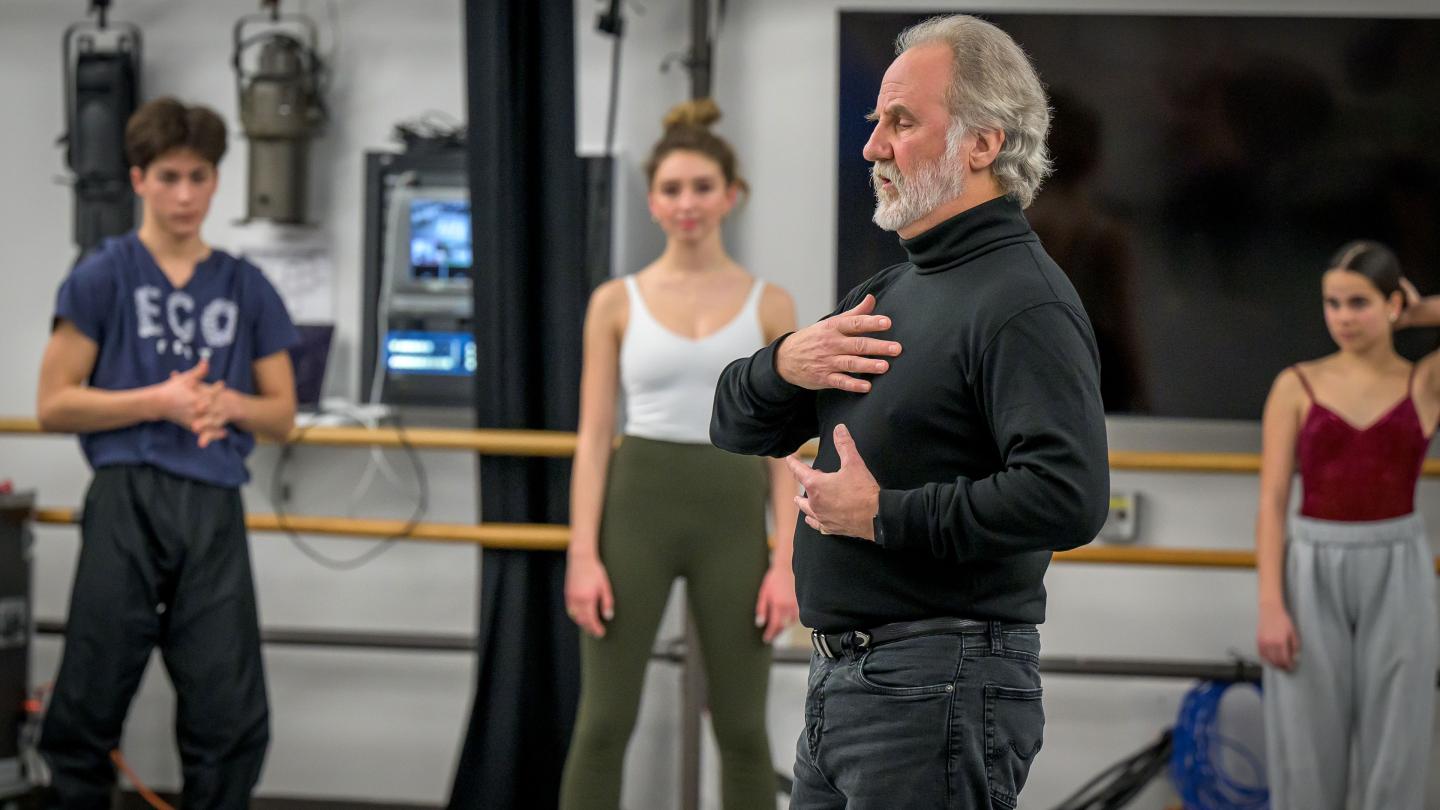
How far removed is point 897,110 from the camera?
141 cm

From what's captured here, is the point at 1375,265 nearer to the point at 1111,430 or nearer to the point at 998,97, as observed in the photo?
the point at 1111,430

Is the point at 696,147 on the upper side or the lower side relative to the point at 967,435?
upper

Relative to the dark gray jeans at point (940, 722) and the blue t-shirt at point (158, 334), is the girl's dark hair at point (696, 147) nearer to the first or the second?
the blue t-shirt at point (158, 334)

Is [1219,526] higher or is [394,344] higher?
[394,344]

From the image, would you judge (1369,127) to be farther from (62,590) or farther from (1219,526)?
(62,590)

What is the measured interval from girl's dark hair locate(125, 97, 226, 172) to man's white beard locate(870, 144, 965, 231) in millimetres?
1545

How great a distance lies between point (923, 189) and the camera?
1.39 meters

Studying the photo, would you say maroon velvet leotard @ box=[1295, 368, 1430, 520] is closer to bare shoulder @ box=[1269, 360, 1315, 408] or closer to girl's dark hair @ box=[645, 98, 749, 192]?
bare shoulder @ box=[1269, 360, 1315, 408]

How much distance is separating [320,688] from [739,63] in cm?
177

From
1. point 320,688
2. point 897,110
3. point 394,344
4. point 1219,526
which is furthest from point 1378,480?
point 320,688

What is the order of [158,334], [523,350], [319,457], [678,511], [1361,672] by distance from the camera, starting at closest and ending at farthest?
[678,511] < [158,334] < [1361,672] < [523,350] < [319,457]

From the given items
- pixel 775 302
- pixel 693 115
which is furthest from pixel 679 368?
pixel 693 115

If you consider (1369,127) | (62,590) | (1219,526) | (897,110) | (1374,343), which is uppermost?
(1369,127)

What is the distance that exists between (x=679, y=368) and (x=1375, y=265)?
4.47 feet
